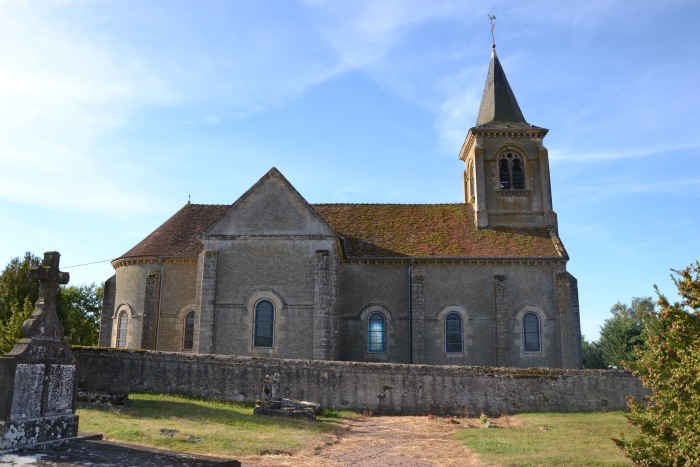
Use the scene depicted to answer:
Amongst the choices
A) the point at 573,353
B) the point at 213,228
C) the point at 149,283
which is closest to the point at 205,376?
the point at 213,228

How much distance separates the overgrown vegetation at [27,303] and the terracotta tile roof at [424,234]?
14165 millimetres

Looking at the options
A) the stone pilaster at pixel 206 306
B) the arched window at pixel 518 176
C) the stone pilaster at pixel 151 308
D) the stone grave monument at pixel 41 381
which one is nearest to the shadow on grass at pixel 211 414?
the stone pilaster at pixel 206 306

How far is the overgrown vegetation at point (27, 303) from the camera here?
18.6 m

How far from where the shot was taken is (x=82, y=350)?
1908 cm

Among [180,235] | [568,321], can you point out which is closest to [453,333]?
[568,321]

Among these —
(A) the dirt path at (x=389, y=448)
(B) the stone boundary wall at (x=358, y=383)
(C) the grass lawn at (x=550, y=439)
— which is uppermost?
(B) the stone boundary wall at (x=358, y=383)

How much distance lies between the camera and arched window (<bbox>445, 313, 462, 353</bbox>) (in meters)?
26.2

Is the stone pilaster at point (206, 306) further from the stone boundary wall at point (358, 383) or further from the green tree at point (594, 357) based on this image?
the green tree at point (594, 357)

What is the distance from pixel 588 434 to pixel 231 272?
14.9 m

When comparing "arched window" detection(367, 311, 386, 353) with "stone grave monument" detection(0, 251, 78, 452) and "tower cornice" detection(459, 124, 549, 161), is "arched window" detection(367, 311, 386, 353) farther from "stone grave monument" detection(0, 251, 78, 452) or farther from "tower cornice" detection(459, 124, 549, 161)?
"stone grave monument" detection(0, 251, 78, 452)

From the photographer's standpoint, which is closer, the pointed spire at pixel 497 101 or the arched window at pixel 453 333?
A: the arched window at pixel 453 333

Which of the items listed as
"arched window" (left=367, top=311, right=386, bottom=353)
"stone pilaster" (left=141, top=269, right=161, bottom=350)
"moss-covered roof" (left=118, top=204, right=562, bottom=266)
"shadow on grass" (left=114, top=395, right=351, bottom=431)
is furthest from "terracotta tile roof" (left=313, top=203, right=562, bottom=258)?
"shadow on grass" (left=114, top=395, right=351, bottom=431)

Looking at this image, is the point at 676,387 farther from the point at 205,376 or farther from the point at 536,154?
the point at 536,154

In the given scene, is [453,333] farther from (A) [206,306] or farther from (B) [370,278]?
(A) [206,306]
